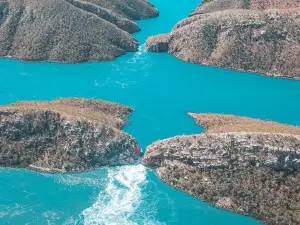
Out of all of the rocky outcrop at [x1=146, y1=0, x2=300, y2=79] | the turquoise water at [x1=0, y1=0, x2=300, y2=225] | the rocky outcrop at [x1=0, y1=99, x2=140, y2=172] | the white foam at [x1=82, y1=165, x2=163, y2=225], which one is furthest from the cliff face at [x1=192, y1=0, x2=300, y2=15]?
the white foam at [x1=82, y1=165, x2=163, y2=225]

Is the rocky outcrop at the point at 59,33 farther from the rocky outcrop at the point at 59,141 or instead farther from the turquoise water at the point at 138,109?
the rocky outcrop at the point at 59,141

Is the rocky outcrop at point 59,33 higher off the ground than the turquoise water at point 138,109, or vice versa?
the rocky outcrop at point 59,33

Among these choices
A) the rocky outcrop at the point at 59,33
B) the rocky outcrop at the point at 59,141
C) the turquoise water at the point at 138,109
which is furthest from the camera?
the rocky outcrop at the point at 59,33

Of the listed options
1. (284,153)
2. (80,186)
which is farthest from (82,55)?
(284,153)

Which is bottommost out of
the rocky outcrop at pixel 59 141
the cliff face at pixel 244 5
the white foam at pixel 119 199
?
the white foam at pixel 119 199

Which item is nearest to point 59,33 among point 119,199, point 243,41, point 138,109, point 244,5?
point 138,109

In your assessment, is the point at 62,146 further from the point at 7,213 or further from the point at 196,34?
the point at 196,34

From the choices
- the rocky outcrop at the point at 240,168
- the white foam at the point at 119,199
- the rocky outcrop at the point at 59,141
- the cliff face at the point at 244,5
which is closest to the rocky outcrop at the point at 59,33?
the cliff face at the point at 244,5
